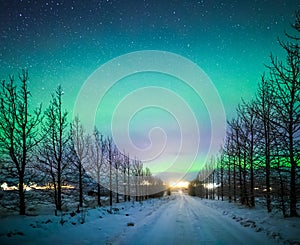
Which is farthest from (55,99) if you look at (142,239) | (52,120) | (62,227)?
(142,239)

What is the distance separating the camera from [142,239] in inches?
359

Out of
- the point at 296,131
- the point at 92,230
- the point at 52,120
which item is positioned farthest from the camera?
the point at 52,120

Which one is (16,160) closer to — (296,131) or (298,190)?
(298,190)

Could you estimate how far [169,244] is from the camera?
27.2 ft

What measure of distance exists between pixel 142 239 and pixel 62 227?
14.6 ft

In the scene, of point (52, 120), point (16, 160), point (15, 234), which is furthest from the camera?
point (52, 120)

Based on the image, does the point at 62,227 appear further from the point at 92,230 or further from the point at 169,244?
the point at 169,244

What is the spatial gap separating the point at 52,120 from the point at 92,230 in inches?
436

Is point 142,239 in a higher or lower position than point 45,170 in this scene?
lower

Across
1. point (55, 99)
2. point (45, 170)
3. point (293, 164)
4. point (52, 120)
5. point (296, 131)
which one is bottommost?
point (45, 170)

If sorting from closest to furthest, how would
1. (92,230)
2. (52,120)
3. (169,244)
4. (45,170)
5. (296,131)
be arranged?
(169,244) < (92,230) < (296,131) < (52,120) < (45,170)

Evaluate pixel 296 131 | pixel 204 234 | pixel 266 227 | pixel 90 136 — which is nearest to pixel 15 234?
pixel 204 234

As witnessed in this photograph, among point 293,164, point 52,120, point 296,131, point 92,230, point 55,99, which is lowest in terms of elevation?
point 92,230

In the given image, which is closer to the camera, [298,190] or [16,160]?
[298,190]
